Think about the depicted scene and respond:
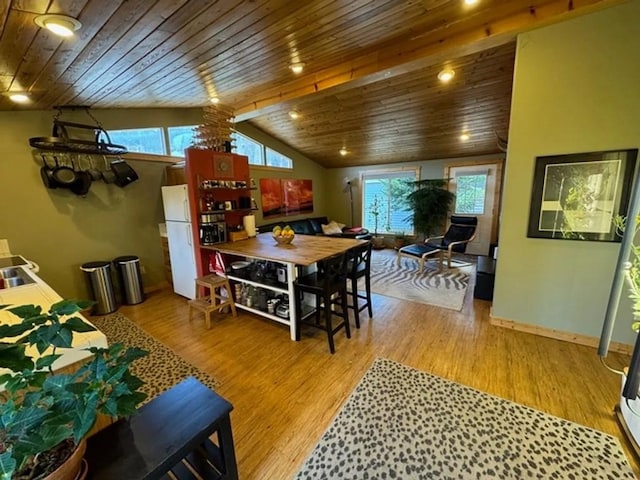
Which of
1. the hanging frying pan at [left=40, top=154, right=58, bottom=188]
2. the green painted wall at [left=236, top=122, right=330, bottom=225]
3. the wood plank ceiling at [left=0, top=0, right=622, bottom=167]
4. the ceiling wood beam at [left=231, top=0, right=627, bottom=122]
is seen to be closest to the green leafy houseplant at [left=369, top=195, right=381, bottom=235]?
the green painted wall at [left=236, top=122, right=330, bottom=225]

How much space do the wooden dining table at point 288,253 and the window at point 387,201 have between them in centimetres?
415

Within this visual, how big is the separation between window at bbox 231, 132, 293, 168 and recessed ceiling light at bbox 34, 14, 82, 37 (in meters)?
3.83

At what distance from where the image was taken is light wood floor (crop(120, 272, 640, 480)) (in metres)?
1.72

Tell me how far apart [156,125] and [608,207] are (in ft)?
18.1

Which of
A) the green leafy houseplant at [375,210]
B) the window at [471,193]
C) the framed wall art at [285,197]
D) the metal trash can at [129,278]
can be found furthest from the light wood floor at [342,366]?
the green leafy houseplant at [375,210]

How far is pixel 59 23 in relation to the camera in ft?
5.09

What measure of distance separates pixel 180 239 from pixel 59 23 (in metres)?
2.47

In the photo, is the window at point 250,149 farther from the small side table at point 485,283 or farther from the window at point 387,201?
the small side table at point 485,283

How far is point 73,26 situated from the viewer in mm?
1610

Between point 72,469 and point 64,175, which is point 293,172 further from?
point 72,469

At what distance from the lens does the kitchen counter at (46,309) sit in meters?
1.07

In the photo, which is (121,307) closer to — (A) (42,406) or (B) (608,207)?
(A) (42,406)

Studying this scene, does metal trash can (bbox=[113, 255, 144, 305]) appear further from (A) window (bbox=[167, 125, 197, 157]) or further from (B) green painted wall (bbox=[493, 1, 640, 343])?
(B) green painted wall (bbox=[493, 1, 640, 343])

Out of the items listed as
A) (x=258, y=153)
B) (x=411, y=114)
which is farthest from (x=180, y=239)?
(x=411, y=114)
